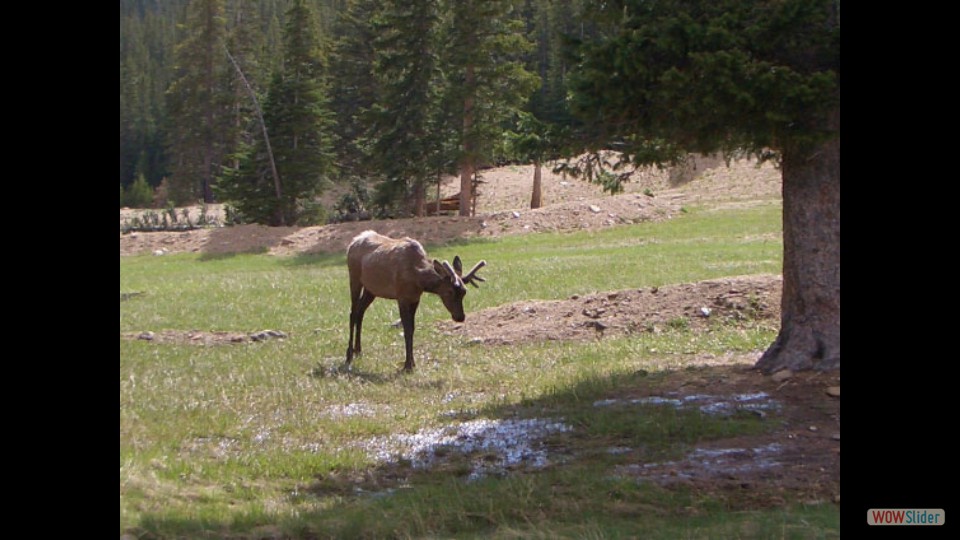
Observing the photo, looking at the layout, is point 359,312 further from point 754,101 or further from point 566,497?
point 566,497

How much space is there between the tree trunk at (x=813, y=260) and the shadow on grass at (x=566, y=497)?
1.43m

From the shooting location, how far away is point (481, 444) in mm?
10195

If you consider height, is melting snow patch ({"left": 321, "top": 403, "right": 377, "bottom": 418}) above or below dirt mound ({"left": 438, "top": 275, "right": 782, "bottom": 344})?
below

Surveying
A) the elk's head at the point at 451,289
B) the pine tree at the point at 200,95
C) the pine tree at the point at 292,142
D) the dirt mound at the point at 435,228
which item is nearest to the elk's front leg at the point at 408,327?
the elk's head at the point at 451,289

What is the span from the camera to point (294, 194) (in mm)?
40000

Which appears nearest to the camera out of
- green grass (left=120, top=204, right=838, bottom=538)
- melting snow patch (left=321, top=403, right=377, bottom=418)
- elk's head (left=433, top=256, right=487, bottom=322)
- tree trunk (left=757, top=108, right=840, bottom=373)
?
green grass (left=120, top=204, right=838, bottom=538)

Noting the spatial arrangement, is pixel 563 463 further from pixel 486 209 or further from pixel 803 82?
pixel 486 209

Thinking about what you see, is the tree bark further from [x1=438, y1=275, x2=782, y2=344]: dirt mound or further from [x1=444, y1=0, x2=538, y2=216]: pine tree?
[x1=438, y1=275, x2=782, y2=344]: dirt mound

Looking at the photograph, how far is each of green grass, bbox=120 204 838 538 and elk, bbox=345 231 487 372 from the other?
2.35ft

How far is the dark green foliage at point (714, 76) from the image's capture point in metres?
10.9

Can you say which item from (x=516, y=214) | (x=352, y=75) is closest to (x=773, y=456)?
(x=516, y=214)

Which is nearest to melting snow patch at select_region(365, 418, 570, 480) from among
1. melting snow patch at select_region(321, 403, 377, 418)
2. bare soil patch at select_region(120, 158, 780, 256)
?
melting snow patch at select_region(321, 403, 377, 418)

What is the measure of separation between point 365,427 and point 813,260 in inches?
224

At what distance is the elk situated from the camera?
15.0 m
